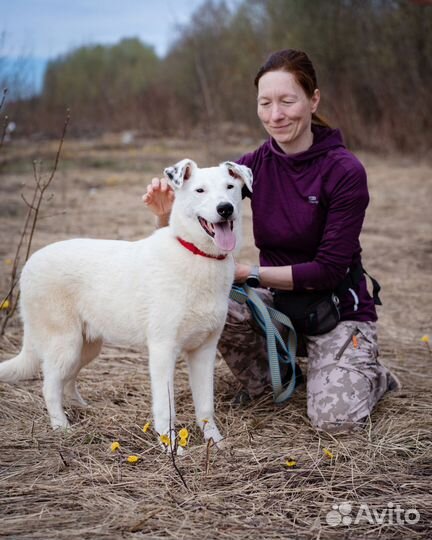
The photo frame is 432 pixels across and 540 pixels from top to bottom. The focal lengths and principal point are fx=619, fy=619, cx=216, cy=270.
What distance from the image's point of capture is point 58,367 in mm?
3404

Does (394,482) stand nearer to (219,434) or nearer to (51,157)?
(219,434)

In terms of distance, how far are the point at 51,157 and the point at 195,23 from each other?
5890 mm

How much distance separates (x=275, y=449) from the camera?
316 cm

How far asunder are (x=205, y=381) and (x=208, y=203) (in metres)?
0.99

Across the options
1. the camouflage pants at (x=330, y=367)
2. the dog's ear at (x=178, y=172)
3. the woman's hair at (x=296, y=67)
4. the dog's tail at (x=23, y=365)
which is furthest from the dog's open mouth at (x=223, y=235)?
the dog's tail at (x=23, y=365)

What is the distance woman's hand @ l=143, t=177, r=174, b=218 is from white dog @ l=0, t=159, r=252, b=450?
0.31 metres

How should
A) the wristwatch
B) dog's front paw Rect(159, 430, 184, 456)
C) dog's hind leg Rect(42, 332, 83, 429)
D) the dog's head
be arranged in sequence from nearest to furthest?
dog's front paw Rect(159, 430, 184, 456) < the dog's head < dog's hind leg Rect(42, 332, 83, 429) < the wristwatch

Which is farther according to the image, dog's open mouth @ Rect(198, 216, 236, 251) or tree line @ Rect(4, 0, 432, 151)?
tree line @ Rect(4, 0, 432, 151)

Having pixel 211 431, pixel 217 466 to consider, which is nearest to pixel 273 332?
pixel 211 431

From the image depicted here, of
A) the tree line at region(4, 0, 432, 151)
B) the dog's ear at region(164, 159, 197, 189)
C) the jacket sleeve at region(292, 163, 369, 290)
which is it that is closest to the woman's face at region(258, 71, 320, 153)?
the jacket sleeve at region(292, 163, 369, 290)

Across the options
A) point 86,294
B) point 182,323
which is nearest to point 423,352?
point 182,323

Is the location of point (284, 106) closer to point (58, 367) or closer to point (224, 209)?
point (224, 209)

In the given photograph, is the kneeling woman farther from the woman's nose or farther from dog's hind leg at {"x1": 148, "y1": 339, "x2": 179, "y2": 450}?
dog's hind leg at {"x1": 148, "y1": 339, "x2": 179, "y2": 450}

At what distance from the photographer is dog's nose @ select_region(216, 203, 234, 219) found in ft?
9.87
